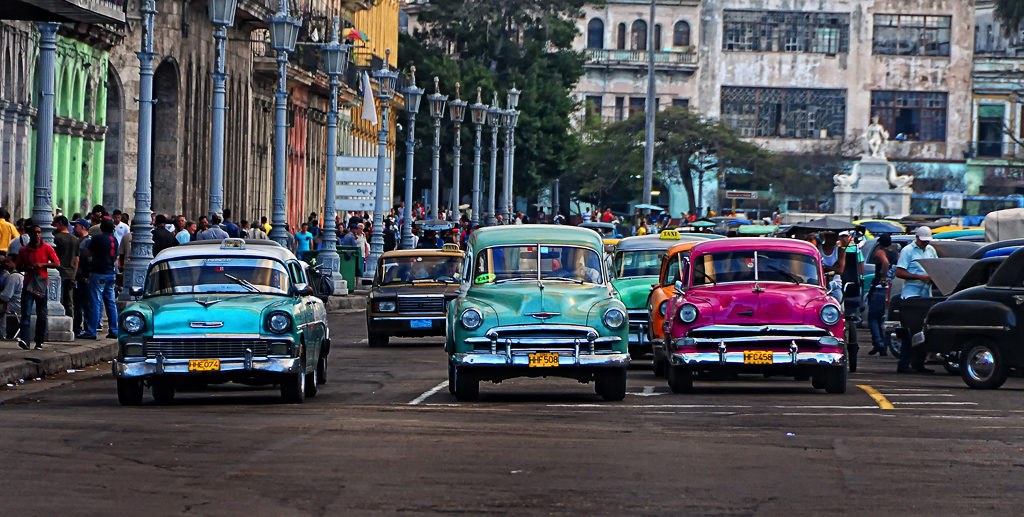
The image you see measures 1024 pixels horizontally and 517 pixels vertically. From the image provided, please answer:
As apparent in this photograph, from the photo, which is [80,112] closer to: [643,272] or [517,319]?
[643,272]

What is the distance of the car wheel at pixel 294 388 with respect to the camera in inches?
769

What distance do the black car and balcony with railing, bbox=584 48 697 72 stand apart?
10742cm

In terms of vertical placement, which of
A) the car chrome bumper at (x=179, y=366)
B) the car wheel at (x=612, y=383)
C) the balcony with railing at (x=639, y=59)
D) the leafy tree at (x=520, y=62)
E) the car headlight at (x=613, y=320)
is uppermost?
the balcony with railing at (x=639, y=59)

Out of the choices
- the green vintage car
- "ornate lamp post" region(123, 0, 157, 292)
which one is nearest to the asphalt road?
the green vintage car

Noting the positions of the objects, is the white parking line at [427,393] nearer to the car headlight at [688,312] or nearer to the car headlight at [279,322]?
the car headlight at [279,322]

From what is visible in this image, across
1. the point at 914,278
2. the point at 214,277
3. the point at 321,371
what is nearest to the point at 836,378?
the point at 321,371

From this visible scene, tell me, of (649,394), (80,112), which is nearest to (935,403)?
(649,394)

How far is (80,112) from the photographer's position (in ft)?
147

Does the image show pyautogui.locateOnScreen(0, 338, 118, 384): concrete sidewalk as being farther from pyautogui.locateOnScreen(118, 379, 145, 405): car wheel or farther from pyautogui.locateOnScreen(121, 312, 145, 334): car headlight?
pyautogui.locateOnScreen(121, 312, 145, 334): car headlight

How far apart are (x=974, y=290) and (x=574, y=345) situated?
18.5 ft

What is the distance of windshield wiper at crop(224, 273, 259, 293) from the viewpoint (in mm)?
20078

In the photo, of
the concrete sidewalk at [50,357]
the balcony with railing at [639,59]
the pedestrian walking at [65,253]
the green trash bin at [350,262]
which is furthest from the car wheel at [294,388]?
the balcony with railing at [639,59]

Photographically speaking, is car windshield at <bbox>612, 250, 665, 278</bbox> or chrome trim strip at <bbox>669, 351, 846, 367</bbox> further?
car windshield at <bbox>612, 250, 665, 278</bbox>

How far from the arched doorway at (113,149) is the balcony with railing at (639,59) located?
83.0m
